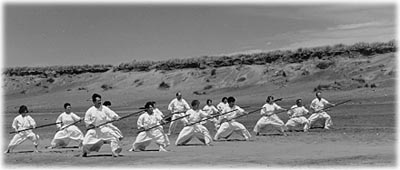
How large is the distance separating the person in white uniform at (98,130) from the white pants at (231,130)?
4959 mm

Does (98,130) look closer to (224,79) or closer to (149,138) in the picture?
(149,138)

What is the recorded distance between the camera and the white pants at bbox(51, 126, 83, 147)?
1762 cm

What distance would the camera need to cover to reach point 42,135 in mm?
24500

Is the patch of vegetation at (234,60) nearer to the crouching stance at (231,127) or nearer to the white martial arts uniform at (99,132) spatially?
the crouching stance at (231,127)

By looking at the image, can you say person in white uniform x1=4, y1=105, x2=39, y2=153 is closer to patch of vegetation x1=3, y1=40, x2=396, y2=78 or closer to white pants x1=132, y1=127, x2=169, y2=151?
white pants x1=132, y1=127, x2=169, y2=151

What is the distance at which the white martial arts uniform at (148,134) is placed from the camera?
15.9 metres

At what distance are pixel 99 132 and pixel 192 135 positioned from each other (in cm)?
344

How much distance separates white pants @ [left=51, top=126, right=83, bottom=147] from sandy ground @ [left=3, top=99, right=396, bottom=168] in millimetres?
348

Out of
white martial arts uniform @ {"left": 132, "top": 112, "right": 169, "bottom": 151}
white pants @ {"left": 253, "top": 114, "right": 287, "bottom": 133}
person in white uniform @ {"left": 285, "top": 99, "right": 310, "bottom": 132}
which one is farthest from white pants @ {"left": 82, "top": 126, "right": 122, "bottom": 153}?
person in white uniform @ {"left": 285, "top": 99, "right": 310, "bottom": 132}

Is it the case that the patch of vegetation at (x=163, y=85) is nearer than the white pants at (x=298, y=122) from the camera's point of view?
No

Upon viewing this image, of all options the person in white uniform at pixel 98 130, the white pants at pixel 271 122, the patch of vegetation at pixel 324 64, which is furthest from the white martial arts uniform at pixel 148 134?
the patch of vegetation at pixel 324 64

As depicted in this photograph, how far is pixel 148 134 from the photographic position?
628 inches

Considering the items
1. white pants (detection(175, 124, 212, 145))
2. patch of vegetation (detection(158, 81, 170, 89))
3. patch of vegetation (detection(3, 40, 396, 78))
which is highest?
patch of vegetation (detection(3, 40, 396, 78))

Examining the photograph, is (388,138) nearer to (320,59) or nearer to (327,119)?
(327,119)
